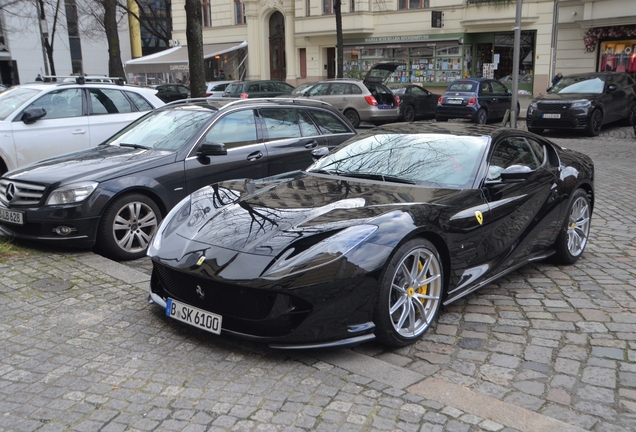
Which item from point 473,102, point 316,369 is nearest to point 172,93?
point 473,102

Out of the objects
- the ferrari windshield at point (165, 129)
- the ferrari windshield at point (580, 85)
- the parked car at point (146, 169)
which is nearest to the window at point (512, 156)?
the parked car at point (146, 169)

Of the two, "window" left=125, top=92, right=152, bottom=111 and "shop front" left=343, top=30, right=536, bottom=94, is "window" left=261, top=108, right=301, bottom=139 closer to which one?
"window" left=125, top=92, right=152, bottom=111

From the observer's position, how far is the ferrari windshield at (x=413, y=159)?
4914 millimetres

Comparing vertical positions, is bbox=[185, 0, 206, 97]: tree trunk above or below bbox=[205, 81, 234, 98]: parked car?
above

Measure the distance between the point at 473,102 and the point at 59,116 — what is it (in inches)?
570

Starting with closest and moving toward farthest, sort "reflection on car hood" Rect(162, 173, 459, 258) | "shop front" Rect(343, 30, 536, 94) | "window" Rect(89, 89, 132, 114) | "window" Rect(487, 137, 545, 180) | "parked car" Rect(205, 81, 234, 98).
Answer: "reflection on car hood" Rect(162, 173, 459, 258) → "window" Rect(487, 137, 545, 180) → "window" Rect(89, 89, 132, 114) → "parked car" Rect(205, 81, 234, 98) → "shop front" Rect(343, 30, 536, 94)

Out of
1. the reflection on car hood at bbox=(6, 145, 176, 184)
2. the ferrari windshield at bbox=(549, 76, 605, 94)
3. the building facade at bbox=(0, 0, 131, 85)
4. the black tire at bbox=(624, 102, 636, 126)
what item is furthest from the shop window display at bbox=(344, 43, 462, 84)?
the reflection on car hood at bbox=(6, 145, 176, 184)

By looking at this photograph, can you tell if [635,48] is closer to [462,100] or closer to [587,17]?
[587,17]

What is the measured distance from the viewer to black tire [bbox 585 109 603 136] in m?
16.9

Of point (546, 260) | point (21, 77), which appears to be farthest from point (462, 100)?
point (21, 77)

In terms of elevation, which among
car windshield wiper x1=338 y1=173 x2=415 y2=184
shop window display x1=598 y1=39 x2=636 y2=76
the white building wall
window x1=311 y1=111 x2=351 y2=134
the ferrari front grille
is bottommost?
the ferrari front grille

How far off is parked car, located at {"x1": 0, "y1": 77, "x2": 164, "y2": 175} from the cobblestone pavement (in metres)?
4.00

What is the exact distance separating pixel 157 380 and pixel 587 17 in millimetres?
26082

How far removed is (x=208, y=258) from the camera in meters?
3.99
